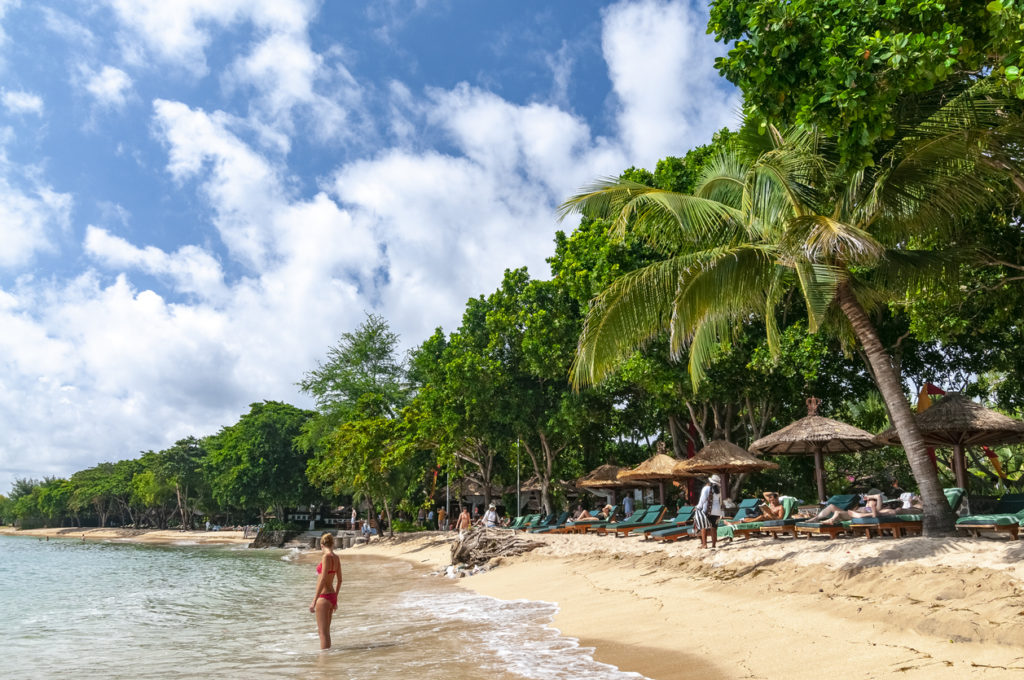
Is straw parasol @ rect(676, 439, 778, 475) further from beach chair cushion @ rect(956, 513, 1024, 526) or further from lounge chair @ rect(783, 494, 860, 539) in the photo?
beach chair cushion @ rect(956, 513, 1024, 526)

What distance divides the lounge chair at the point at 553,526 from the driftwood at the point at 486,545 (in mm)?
2786

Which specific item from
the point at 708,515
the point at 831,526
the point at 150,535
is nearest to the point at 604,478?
the point at 708,515

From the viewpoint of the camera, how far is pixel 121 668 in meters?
8.24

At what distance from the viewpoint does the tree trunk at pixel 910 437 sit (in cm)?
915

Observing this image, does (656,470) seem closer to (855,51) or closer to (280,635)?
(280,635)

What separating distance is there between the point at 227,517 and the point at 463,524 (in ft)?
195

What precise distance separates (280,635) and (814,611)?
24.0ft

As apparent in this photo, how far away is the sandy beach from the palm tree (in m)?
1.83

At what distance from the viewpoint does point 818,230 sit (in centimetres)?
859

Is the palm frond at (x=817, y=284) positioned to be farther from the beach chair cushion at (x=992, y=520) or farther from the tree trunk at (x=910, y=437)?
the beach chair cushion at (x=992, y=520)

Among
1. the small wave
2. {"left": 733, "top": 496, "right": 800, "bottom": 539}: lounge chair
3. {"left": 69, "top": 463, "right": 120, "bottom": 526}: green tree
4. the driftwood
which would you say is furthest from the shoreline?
{"left": 733, "top": 496, "right": 800, "bottom": 539}: lounge chair

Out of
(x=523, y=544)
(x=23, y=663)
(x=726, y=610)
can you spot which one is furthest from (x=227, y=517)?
(x=726, y=610)

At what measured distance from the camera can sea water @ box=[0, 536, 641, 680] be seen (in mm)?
7137

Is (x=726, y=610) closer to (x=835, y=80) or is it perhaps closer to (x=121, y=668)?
(x=835, y=80)
